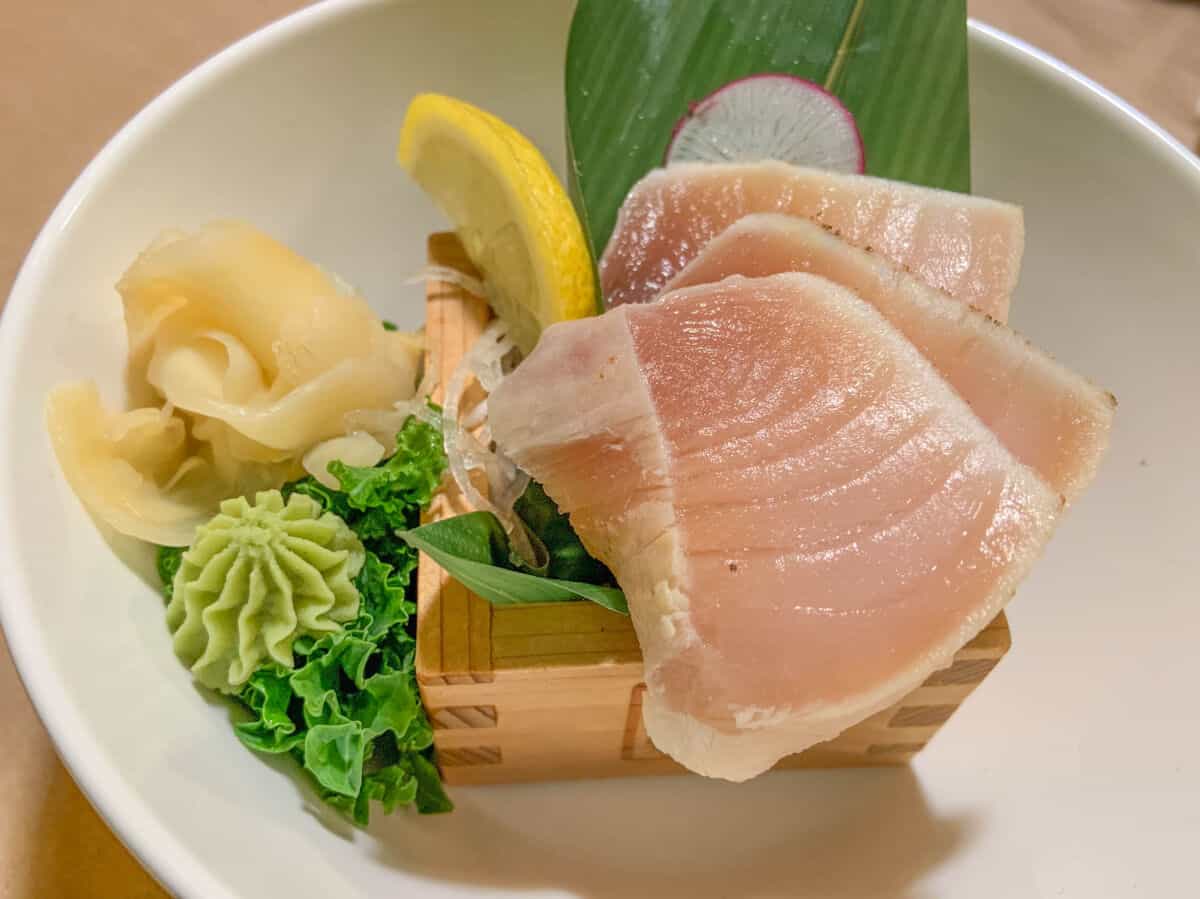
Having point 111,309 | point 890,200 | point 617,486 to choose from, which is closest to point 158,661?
point 111,309

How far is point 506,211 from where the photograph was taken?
3.92ft

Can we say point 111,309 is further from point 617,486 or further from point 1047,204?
point 1047,204

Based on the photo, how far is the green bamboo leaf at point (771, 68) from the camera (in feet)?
4.31

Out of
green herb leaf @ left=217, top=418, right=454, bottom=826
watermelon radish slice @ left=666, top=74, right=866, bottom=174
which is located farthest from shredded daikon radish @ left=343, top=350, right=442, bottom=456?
watermelon radish slice @ left=666, top=74, right=866, bottom=174

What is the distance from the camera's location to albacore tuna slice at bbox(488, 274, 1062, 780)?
85 cm

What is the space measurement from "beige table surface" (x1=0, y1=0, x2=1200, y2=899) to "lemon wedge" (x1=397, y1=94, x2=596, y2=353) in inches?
32.9

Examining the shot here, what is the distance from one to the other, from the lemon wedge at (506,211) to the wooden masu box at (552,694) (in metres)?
0.15

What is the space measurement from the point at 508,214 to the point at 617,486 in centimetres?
46

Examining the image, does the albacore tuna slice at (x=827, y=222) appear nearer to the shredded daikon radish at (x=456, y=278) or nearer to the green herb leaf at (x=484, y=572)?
the shredded daikon radish at (x=456, y=278)

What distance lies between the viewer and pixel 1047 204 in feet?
4.81

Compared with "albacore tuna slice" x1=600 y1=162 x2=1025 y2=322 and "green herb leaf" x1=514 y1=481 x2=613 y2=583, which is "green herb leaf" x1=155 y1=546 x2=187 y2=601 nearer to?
"green herb leaf" x1=514 y1=481 x2=613 y2=583

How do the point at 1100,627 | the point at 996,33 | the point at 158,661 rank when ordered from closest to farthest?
the point at 158,661
the point at 1100,627
the point at 996,33

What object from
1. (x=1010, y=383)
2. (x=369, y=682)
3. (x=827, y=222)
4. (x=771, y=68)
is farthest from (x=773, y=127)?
(x=369, y=682)

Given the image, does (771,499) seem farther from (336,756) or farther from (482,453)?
(336,756)
